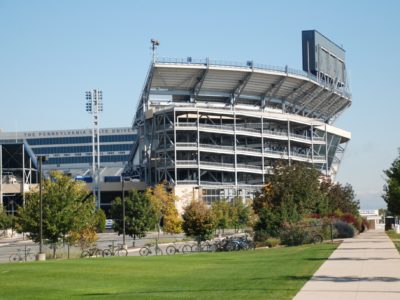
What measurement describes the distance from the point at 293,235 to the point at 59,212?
16.6 meters

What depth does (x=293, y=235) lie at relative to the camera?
53.9 m

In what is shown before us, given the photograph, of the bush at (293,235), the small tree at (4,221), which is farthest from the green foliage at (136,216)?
the small tree at (4,221)

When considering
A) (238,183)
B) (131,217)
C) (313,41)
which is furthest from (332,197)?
(313,41)

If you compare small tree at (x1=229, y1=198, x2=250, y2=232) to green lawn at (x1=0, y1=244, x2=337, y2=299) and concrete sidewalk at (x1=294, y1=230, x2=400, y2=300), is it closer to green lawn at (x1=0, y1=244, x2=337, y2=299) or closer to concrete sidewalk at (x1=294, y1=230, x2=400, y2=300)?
green lawn at (x1=0, y1=244, x2=337, y2=299)

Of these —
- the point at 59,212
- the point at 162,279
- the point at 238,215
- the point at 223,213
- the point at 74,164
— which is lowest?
the point at 162,279

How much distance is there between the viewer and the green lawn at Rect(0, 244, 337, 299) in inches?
853

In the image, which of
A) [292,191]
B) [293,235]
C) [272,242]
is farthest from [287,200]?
[272,242]

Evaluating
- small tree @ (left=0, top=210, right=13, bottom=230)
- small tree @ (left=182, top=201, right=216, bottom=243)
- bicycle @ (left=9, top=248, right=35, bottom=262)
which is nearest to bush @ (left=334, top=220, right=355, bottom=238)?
small tree @ (left=182, top=201, right=216, bottom=243)

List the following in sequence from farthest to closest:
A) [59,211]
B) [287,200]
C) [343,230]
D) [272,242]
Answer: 1. [287,200]
2. [343,230]
3. [272,242]
4. [59,211]

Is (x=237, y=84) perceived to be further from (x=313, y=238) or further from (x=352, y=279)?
(x=352, y=279)

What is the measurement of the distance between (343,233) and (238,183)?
223 feet

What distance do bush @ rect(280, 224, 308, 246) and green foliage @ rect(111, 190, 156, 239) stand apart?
884 inches

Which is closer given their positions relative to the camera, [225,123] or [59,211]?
[59,211]

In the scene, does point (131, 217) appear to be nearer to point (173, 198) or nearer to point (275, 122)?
point (173, 198)
